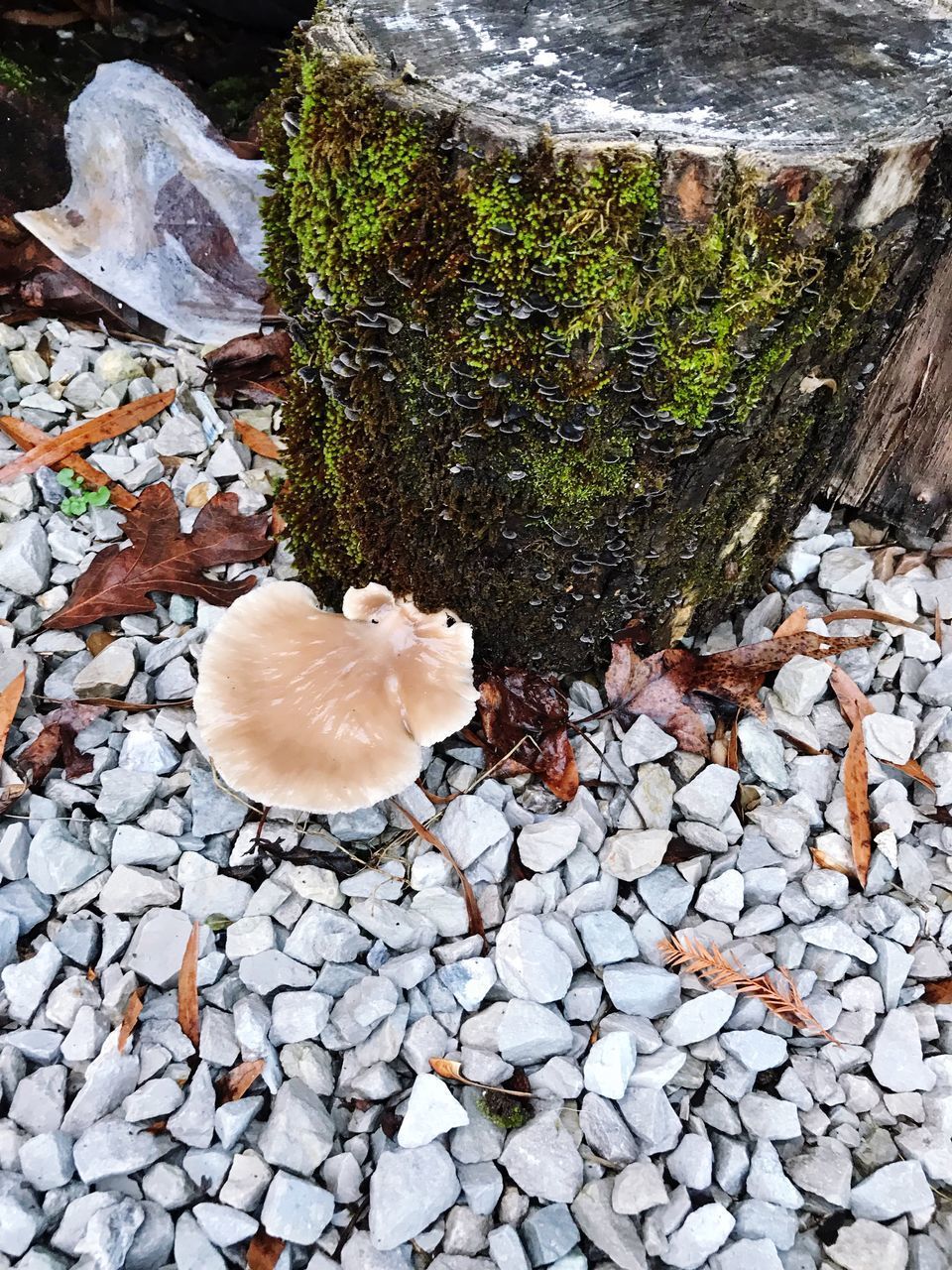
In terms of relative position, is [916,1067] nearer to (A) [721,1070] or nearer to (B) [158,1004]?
(A) [721,1070]

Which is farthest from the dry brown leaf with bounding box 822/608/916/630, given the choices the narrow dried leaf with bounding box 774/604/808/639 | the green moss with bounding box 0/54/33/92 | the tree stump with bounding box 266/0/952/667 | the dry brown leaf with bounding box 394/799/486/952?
the green moss with bounding box 0/54/33/92

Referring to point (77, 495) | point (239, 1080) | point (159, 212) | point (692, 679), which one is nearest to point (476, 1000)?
point (239, 1080)

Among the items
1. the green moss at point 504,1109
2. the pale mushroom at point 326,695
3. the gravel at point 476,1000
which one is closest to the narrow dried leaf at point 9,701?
the gravel at point 476,1000

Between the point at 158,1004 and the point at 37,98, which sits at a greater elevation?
the point at 37,98

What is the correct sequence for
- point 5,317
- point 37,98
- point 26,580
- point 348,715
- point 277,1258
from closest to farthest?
point 277,1258, point 348,715, point 26,580, point 5,317, point 37,98

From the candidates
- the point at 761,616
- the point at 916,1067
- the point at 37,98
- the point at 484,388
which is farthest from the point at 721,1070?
the point at 37,98

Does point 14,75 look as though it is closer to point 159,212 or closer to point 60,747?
point 159,212
